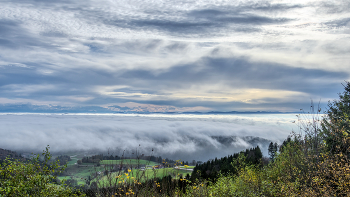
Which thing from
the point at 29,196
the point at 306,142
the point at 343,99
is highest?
the point at 343,99

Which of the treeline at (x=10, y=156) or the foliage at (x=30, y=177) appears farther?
the treeline at (x=10, y=156)

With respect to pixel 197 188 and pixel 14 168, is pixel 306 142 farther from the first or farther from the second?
pixel 14 168

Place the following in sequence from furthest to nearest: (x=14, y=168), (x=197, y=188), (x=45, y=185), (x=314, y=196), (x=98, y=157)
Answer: (x=45, y=185) < (x=14, y=168) < (x=197, y=188) < (x=314, y=196) < (x=98, y=157)

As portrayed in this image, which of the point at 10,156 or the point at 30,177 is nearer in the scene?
the point at 30,177

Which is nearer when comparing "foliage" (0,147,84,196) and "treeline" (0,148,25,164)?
"foliage" (0,147,84,196)

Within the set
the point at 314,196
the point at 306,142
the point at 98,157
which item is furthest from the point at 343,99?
the point at 98,157

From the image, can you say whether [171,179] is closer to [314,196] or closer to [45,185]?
[314,196]

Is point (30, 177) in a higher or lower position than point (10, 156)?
lower

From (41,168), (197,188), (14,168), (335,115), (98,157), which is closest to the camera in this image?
(98,157)

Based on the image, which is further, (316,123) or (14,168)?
(316,123)

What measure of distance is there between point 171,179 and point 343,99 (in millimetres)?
23598

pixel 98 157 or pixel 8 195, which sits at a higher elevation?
pixel 98 157

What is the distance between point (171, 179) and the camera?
11570mm

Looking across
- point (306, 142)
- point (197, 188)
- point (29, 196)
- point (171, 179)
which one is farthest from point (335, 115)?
point (29, 196)
